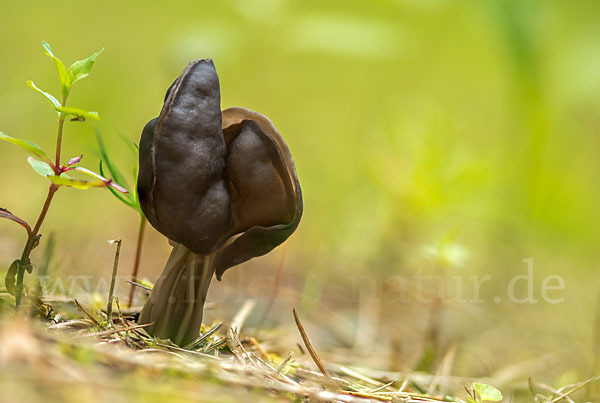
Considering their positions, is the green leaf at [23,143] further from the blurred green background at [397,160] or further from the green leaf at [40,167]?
the blurred green background at [397,160]

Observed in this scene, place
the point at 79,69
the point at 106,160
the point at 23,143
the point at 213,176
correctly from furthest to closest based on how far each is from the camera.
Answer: the point at 106,160
the point at 213,176
the point at 79,69
the point at 23,143

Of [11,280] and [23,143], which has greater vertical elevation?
[23,143]

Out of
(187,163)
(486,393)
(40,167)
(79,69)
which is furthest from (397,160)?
(40,167)

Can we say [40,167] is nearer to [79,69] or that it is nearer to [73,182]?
[73,182]

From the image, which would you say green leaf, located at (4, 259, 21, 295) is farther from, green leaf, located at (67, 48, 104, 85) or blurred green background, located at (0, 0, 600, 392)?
blurred green background, located at (0, 0, 600, 392)

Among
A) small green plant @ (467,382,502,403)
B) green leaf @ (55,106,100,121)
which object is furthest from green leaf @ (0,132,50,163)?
small green plant @ (467,382,502,403)

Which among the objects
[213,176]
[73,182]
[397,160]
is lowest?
[73,182]
